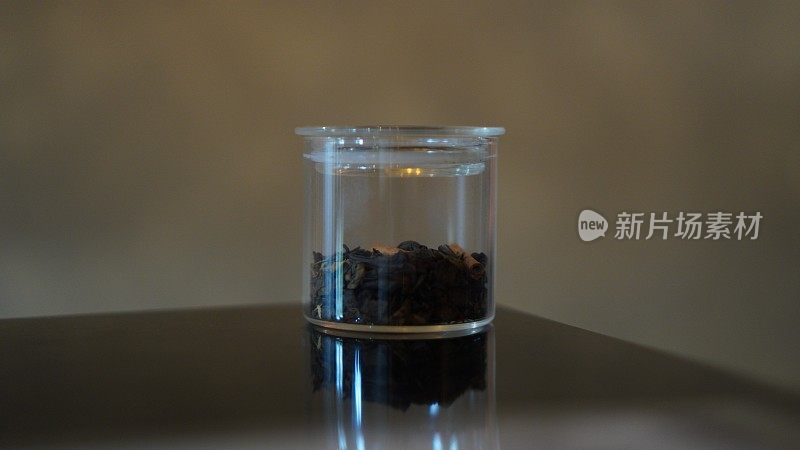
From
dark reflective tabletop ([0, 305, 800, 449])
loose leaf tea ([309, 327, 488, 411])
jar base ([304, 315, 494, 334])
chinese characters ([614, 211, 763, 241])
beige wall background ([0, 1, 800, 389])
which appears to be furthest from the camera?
chinese characters ([614, 211, 763, 241])

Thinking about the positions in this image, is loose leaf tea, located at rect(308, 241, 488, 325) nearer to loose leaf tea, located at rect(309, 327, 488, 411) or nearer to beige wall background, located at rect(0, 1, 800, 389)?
loose leaf tea, located at rect(309, 327, 488, 411)

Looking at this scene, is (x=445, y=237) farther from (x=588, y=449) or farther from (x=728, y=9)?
(x=728, y=9)

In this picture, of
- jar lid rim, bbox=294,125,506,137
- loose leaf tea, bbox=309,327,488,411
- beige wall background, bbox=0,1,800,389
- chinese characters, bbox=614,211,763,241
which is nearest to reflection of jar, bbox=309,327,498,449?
loose leaf tea, bbox=309,327,488,411

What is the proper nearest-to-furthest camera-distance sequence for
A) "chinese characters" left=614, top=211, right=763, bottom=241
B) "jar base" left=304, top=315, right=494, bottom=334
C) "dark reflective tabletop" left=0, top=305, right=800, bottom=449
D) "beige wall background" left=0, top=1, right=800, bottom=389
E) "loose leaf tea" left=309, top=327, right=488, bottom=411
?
"dark reflective tabletop" left=0, top=305, right=800, bottom=449 < "loose leaf tea" left=309, top=327, right=488, bottom=411 < "jar base" left=304, top=315, right=494, bottom=334 < "beige wall background" left=0, top=1, right=800, bottom=389 < "chinese characters" left=614, top=211, right=763, bottom=241

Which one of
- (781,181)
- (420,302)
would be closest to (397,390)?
(420,302)

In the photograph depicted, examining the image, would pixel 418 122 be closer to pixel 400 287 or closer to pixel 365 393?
pixel 400 287
